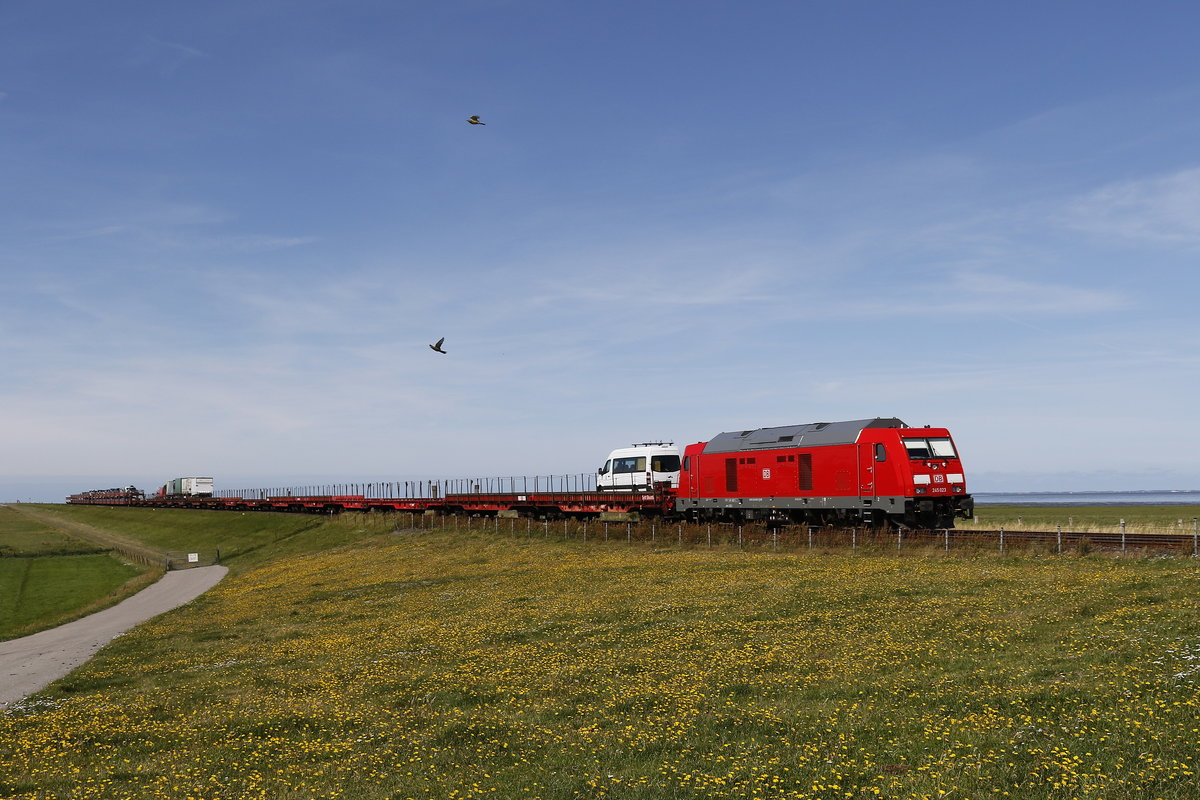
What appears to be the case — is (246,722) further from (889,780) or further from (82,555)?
(82,555)

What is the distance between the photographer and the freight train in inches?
1626

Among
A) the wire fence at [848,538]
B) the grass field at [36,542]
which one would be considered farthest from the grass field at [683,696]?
the grass field at [36,542]

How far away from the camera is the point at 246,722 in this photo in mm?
19484

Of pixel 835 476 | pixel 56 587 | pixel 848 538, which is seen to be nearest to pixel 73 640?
pixel 56 587

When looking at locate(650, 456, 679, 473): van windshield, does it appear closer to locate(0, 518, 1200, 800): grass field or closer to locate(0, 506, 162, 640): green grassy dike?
locate(0, 518, 1200, 800): grass field

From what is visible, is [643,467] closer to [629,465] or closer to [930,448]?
[629,465]

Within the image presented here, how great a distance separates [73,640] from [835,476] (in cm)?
3573

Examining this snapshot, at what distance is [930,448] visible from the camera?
4147cm

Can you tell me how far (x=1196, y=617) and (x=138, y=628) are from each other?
39656mm

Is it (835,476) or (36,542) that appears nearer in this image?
(835,476)

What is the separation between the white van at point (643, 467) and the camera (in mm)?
62469

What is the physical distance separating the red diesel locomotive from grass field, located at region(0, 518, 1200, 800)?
595 centimetres

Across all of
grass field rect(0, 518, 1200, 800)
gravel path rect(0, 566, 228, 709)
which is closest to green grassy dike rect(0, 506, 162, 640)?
gravel path rect(0, 566, 228, 709)

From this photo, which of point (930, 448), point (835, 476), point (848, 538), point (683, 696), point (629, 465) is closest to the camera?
point (683, 696)
